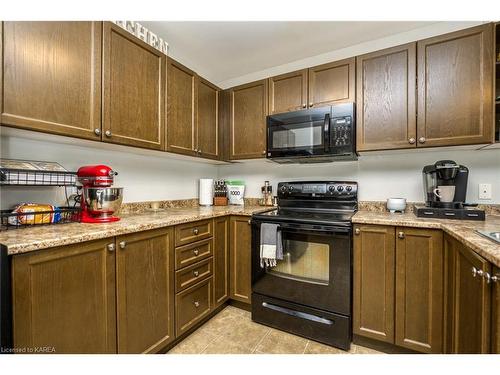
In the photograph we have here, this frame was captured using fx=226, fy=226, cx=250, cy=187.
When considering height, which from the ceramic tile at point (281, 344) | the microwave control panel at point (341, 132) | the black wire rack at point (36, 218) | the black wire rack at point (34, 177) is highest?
the microwave control panel at point (341, 132)

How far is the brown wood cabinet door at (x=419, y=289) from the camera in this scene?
1.37 meters

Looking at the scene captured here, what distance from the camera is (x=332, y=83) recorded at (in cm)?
190

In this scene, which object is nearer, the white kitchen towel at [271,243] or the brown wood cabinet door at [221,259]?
the white kitchen towel at [271,243]

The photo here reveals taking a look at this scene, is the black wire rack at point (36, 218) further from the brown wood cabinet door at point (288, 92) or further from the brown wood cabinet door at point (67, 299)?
the brown wood cabinet door at point (288, 92)

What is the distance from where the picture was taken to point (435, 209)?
4.95ft

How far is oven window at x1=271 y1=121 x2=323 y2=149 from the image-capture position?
1.92m

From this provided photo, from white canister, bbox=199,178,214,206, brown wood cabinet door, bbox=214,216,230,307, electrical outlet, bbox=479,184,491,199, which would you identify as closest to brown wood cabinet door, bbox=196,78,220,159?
white canister, bbox=199,178,214,206

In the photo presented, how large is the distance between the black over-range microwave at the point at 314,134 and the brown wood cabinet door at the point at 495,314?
1.20m

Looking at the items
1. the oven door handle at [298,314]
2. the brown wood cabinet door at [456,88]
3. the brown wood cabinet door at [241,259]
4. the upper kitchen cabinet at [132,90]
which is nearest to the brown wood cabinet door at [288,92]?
the brown wood cabinet door at [456,88]

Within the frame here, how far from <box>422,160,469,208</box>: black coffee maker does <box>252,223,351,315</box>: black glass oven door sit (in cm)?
A: 71

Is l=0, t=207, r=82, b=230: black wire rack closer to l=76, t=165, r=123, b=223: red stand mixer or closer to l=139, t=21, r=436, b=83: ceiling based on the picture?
l=76, t=165, r=123, b=223: red stand mixer

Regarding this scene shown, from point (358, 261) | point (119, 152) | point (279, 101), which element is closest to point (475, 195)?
point (358, 261)

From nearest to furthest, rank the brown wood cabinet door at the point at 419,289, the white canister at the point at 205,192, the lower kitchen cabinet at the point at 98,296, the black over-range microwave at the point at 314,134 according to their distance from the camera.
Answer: the lower kitchen cabinet at the point at 98,296
the brown wood cabinet door at the point at 419,289
the black over-range microwave at the point at 314,134
the white canister at the point at 205,192

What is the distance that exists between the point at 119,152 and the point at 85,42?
2.61 feet
